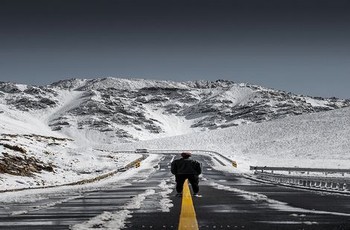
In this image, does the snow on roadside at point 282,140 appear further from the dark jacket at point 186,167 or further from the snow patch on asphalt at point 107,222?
the snow patch on asphalt at point 107,222

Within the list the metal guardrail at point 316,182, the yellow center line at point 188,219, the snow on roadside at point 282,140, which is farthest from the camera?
the snow on roadside at point 282,140

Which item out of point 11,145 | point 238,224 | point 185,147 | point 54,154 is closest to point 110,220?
point 238,224

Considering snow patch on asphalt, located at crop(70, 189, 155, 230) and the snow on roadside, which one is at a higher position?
the snow on roadside

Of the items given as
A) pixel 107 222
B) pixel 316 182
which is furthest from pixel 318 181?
pixel 107 222

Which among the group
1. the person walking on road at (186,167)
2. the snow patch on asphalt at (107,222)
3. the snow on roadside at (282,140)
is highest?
the snow on roadside at (282,140)

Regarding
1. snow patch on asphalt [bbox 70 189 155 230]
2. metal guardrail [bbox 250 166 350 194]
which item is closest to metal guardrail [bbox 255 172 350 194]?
metal guardrail [bbox 250 166 350 194]

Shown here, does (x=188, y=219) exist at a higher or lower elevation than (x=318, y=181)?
lower

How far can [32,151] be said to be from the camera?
5712 centimetres

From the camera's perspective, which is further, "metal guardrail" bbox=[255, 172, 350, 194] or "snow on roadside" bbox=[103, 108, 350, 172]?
"snow on roadside" bbox=[103, 108, 350, 172]

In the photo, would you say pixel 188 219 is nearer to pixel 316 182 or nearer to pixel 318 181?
pixel 318 181

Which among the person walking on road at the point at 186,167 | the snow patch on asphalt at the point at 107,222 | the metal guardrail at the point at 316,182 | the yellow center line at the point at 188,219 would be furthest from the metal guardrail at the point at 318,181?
the yellow center line at the point at 188,219

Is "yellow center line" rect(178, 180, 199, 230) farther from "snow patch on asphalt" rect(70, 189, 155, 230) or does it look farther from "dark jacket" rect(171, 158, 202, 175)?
"dark jacket" rect(171, 158, 202, 175)

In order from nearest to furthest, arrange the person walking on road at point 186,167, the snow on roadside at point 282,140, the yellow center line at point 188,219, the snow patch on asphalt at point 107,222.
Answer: the yellow center line at point 188,219 → the snow patch on asphalt at point 107,222 → the person walking on road at point 186,167 → the snow on roadside at point 282,140

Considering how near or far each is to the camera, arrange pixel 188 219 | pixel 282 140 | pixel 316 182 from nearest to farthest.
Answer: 1. pixel 188 219
2. pixel 316 182
3. pixel 282 140
